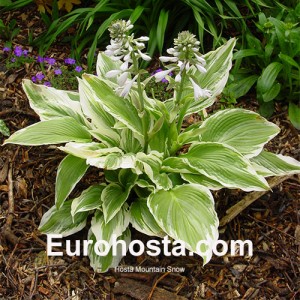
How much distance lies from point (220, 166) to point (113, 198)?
1.98 feet

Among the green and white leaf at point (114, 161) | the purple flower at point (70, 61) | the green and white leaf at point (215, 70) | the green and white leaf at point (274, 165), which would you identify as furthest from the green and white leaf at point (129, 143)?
the purple flower at point (70, 61)

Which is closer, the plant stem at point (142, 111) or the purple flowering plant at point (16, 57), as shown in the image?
the plant stem at point (142, 111)

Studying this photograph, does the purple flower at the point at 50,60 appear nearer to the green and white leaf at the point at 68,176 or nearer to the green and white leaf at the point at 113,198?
the green and white leaf at the point at 68,176

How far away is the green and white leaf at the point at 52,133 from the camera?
286 centimetres

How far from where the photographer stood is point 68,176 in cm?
291

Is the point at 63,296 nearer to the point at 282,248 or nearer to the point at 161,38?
A: the point at 282,248

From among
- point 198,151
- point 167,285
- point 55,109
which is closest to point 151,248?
point 167,285

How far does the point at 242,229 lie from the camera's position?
3.13 meters

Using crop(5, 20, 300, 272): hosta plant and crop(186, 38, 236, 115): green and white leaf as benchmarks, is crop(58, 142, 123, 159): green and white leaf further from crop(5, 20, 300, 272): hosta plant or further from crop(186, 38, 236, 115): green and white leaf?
crop(186, 38, 236, 115): green and white leaf

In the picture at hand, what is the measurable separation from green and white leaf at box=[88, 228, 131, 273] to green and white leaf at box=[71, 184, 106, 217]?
0.58 feet

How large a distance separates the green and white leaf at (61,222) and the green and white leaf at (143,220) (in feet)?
Answer: 0.97

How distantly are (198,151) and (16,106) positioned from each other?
1.44 metres

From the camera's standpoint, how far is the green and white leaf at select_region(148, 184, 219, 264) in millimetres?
2586

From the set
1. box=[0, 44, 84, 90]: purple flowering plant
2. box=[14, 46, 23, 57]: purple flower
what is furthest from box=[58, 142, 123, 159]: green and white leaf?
box=[14, 46, 23, 57]: purple flower
